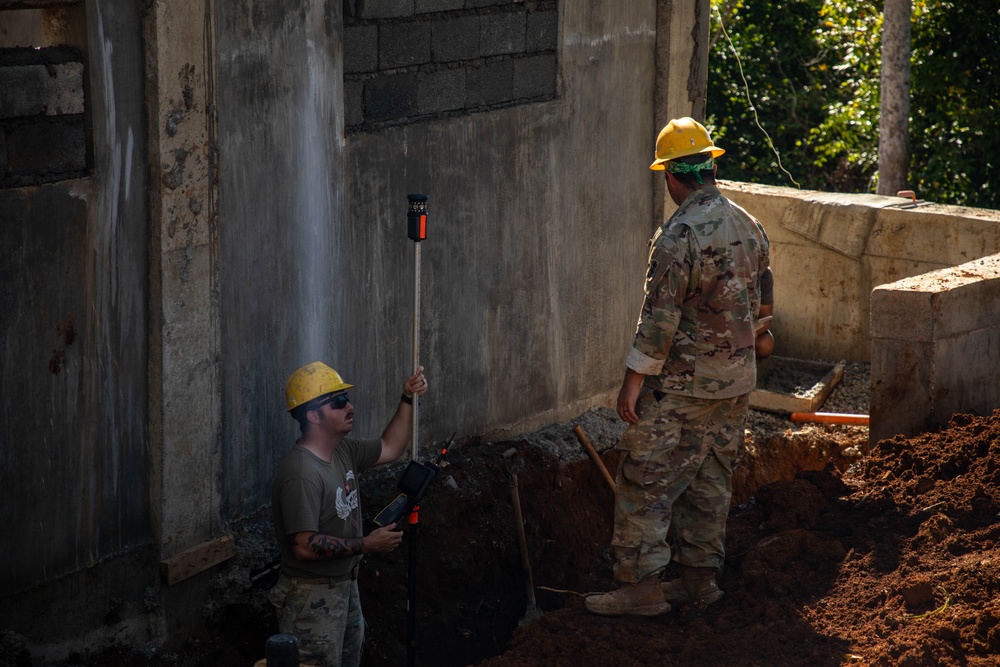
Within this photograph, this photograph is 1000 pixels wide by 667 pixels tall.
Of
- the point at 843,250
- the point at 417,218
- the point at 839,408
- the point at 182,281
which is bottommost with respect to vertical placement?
the point at 839,408

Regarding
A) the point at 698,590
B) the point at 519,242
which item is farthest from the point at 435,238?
the point at 698,590

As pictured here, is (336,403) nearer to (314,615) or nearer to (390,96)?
(314,615)

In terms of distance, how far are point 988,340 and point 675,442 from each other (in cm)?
284

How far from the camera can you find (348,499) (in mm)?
4473

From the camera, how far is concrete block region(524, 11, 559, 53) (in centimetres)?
663

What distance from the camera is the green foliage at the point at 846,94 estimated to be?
13086 mm

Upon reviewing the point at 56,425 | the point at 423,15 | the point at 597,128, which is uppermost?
the point at 423,15

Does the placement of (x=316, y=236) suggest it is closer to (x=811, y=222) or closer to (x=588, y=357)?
(x=588, y=357)

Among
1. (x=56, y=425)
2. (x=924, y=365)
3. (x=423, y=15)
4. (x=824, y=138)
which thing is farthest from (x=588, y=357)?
(x=824, y=138)

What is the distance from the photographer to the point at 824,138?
15.1 metres

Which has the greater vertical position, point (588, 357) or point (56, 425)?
point (56, 425)

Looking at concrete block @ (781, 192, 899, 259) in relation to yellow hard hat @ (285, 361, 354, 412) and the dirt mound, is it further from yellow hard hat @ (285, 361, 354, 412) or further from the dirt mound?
yellow hard hat @ (285, 361, 354, 412)

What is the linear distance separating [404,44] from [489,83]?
72 cm

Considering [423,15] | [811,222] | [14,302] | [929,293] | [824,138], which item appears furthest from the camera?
[824,138]
